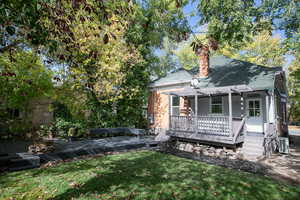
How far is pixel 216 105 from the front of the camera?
39.1 feet

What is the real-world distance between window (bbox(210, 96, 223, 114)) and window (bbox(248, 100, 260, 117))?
1.74 m

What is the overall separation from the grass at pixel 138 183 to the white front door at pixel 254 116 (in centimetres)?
580

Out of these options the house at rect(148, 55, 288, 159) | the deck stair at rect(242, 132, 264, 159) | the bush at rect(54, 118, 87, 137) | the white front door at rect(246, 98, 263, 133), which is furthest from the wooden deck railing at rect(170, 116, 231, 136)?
the bush at rect(54, 118, 87, 137)

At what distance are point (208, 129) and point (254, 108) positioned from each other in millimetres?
3493

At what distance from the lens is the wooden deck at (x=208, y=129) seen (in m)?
8.70

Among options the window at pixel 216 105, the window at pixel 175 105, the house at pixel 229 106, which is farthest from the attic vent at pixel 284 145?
the window at pixel 175 105

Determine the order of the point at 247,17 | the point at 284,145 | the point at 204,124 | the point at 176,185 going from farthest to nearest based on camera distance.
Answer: the point at 204,124, the point at 247,17, the point at 284,145, the point at 176,185

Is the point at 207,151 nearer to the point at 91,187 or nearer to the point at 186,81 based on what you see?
the point at 186,81

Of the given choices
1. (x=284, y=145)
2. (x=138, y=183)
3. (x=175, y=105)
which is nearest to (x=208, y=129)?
(x=284, y=145)

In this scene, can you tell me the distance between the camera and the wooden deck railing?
905 centimetres

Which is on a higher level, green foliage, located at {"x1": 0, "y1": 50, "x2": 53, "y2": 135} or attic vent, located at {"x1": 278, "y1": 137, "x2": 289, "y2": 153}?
green foliage, located at {"x1": 0, "y1": 50, "x2": 53, "y2": 135}

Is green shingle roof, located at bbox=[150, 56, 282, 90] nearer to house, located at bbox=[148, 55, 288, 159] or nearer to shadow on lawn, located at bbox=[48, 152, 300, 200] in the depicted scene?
house, located at bbox=[148, 55, 288, 159]

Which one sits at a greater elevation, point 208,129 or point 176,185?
point 208,129

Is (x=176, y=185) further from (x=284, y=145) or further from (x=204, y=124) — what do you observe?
(x=284, y=145)
